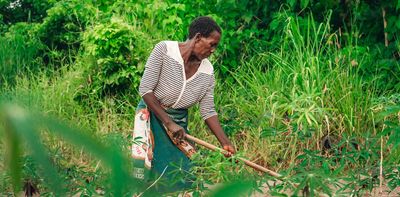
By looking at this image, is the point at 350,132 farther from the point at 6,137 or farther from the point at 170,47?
the point at 6,137

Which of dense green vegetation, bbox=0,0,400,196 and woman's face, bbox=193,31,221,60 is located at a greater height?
woman's face, bbox=193,31,221,60

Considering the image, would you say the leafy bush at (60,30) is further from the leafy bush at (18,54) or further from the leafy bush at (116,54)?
the leafy bush at (116,54)

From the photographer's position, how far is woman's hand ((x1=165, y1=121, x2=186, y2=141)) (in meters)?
3.71

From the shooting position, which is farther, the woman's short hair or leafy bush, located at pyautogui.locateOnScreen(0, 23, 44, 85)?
leafy bush, located at pyautogui.locateOnScreen(0, 23, 44, 85)

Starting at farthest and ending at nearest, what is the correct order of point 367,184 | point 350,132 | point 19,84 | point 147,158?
point 19,84 < point 350,132 < point 147,158 < point 367,184

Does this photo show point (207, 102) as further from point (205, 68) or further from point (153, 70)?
point (153, 70)

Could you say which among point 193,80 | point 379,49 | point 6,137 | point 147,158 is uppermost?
point 6,137

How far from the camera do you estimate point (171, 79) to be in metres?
3.79

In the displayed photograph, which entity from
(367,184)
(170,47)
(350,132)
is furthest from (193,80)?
(350,132)

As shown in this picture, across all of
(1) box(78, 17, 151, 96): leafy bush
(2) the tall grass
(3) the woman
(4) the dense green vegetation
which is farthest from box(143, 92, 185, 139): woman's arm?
(1) box(78, 17, 151, 96): leafy bush

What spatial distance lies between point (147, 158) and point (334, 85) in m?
2.07

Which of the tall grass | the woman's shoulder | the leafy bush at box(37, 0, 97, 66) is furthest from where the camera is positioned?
the leafy bush at box(37, 0, 97, 66)

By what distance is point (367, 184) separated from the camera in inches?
125

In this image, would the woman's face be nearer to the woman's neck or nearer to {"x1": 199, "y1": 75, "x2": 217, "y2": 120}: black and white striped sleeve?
the woman's neck
